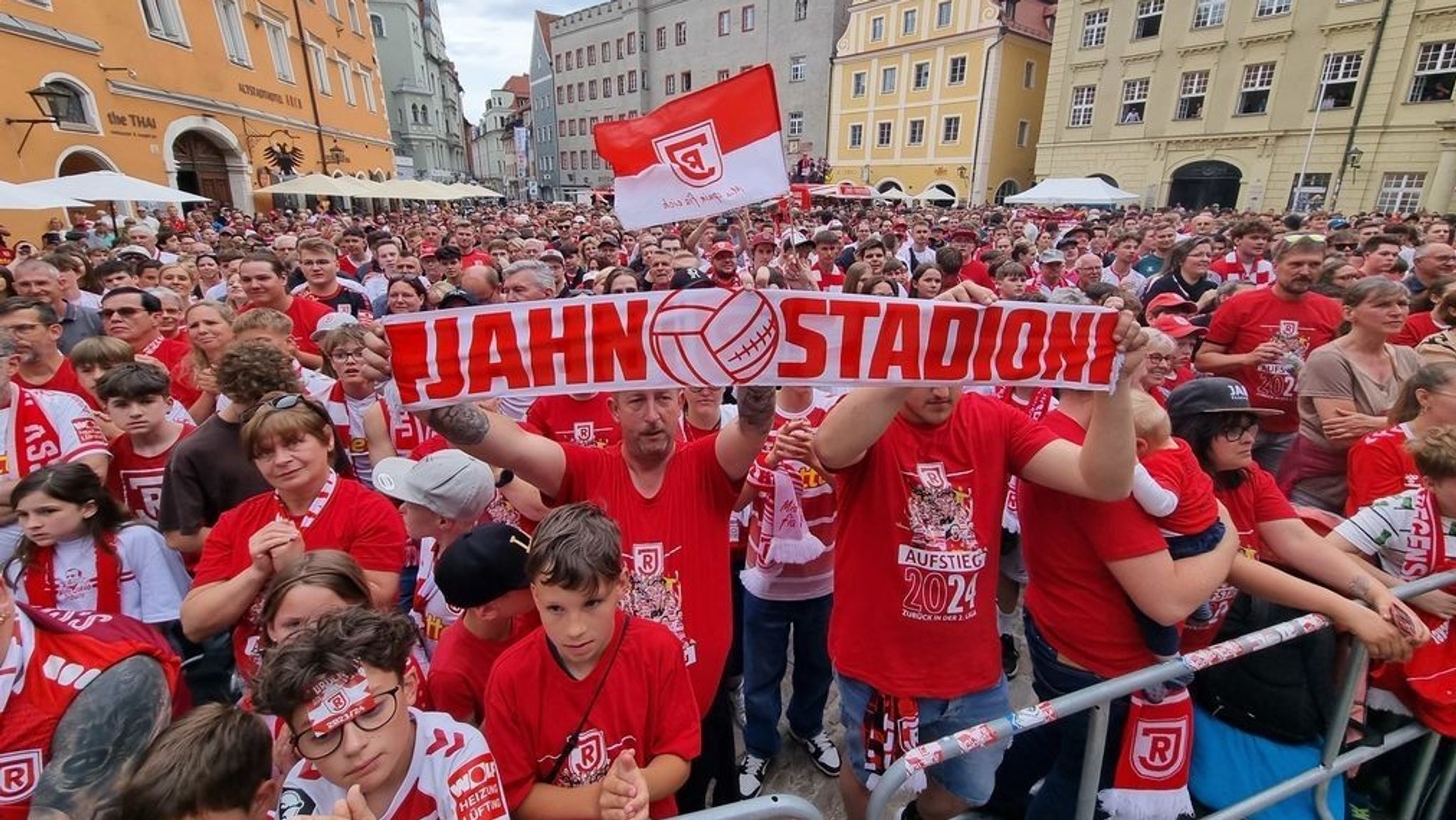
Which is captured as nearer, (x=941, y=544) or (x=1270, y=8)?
(x=941, y=544)

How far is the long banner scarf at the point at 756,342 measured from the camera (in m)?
1.96

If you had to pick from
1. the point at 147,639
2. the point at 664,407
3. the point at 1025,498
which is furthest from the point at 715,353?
the point at 147,639

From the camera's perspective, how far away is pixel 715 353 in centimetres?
200

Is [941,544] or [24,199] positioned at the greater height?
[24,199]

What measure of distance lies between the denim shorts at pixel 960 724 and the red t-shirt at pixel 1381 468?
1.75 metres

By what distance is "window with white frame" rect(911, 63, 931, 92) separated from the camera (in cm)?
3791

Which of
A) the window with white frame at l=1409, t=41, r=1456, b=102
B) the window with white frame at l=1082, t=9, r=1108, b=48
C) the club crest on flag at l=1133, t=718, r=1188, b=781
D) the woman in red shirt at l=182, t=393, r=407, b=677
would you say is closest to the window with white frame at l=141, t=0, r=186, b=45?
the woman in red shirt at l=182, t=393, r=407, b=677

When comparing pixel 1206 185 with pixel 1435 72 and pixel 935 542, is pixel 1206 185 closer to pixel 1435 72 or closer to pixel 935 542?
pixel 1435 72

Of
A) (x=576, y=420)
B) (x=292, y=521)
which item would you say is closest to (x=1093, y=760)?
(x=576, y=420)

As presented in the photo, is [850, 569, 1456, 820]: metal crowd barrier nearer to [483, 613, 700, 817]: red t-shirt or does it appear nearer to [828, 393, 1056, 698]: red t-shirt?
[828, 393, 1056, 698]: red t-shirt

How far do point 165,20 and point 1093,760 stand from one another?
28643 millimetres

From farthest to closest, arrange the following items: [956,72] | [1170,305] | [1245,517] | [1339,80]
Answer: [956,72]
[1339,80]
[1170,305]
[1245,517]

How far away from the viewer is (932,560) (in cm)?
219

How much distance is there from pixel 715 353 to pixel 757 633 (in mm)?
1684
